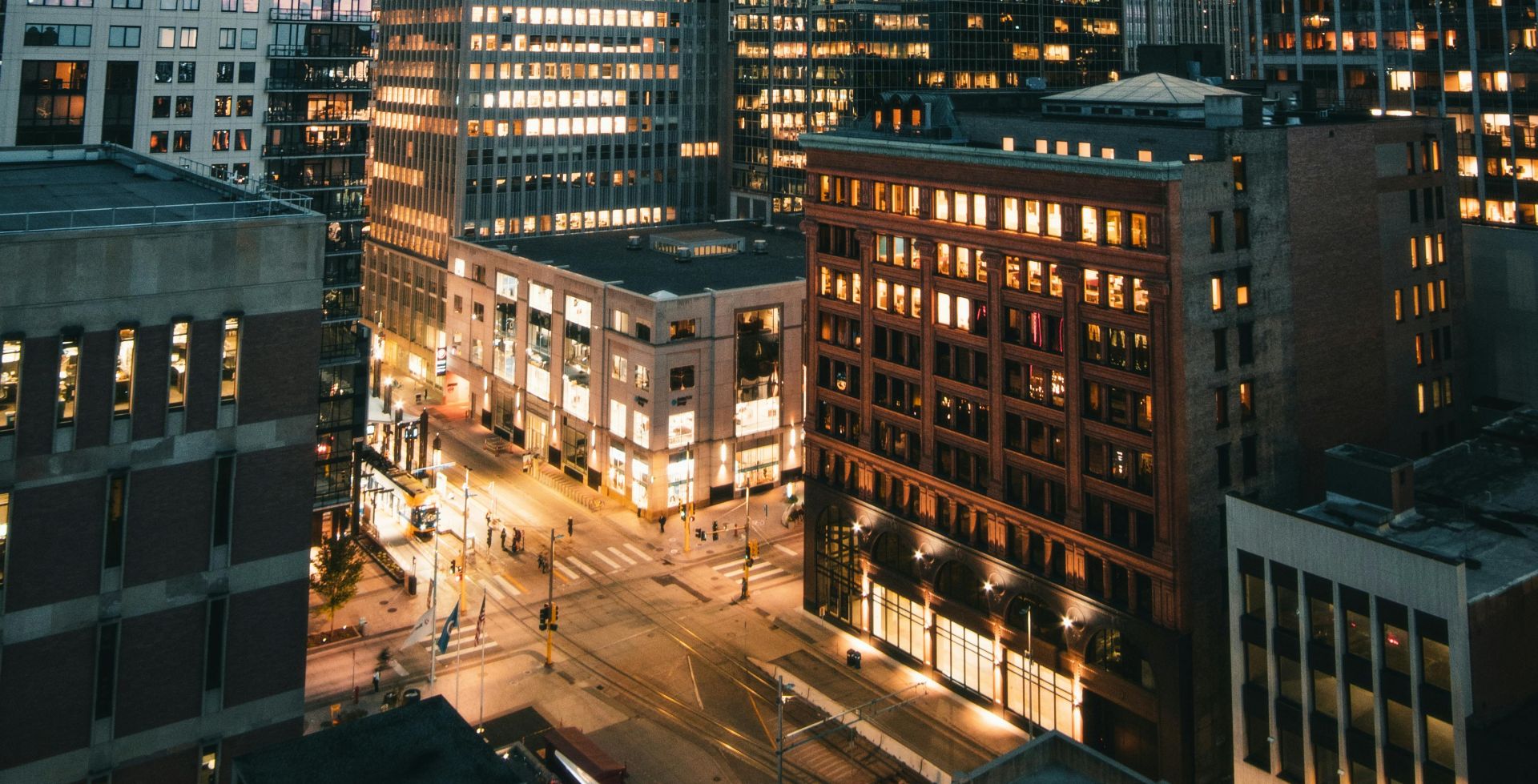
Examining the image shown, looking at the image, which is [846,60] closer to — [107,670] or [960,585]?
[960,585]

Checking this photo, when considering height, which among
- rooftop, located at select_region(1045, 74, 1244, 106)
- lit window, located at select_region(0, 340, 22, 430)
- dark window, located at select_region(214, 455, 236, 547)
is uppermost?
rooftop, located at select_region(1045, 74, 1244, 106)

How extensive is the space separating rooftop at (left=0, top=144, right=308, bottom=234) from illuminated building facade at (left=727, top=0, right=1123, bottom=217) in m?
108

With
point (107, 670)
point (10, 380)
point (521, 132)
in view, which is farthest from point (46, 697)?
point (521, 132)

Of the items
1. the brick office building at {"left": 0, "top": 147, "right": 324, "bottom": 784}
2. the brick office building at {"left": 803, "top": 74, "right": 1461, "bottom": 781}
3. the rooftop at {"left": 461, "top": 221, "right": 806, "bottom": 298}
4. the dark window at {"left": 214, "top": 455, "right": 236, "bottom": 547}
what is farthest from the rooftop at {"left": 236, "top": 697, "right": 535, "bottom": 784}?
the rooftop at {"left": 461, "top": 221, "right": 806, "bottom": 298}

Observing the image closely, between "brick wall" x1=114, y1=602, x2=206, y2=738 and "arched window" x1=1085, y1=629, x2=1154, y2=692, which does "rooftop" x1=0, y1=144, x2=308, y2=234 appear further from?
"arched window" x1=1085, y1=629, x2=1154, y2=692

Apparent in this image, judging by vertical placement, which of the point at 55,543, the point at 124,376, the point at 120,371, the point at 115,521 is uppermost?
the point at 120,371

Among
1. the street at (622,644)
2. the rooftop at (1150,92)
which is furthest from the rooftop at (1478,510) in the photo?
the street at (622,644)

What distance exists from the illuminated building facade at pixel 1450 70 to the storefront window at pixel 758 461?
5867 centimetres

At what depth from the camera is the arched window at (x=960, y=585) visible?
69312 mm

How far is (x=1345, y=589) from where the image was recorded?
4859cm

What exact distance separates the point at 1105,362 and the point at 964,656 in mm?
20874

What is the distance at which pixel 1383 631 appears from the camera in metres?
47.4

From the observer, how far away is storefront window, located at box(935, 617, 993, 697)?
68.9m

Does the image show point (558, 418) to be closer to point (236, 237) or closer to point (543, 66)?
point (543, 66)
